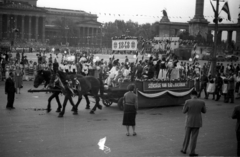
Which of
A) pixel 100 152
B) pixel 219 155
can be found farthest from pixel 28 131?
pixel 219 155

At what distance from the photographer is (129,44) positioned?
68.0ft

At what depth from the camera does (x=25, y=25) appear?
356 feet

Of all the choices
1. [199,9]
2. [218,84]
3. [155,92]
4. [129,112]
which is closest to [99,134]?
[129,112]

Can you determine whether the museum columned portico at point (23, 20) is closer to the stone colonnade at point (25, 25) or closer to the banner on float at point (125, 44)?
the stone colonnade at point (25, 25)

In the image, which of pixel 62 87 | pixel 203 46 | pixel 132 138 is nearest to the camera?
pixel 132 138

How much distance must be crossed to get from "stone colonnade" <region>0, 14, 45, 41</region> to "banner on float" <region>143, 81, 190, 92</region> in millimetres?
85100

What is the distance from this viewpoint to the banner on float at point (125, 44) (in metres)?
20.5

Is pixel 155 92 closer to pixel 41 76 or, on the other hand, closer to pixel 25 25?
pixel 41 76

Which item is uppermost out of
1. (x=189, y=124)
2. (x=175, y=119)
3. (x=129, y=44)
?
(x=129, y=44)

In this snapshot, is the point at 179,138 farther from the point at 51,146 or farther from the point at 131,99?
the point at 51,146

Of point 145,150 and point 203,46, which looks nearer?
point 145,150

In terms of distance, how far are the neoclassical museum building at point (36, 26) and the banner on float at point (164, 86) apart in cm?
7562

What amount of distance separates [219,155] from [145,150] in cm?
194

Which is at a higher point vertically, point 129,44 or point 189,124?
point 129,44
